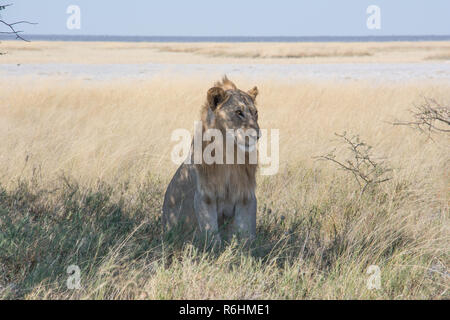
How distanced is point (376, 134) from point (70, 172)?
16.7 feet

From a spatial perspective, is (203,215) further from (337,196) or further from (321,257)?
(337,196)

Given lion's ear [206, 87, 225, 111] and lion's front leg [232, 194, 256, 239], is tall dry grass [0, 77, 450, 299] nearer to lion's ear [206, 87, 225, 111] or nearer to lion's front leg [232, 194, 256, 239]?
lion's front leg [232, 194, 256, 239]

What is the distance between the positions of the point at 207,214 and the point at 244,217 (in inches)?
11.5

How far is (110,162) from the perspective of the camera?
7.34 metres

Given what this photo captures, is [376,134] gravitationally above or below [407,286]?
above

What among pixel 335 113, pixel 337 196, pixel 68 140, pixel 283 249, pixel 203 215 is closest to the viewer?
pixel 203 215

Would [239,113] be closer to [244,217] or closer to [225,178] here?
[225,178]

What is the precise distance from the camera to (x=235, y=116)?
12.9 feet

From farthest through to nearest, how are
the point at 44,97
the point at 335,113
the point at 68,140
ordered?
the point at 44,97 → the point at 335,113 → the point at 68,140

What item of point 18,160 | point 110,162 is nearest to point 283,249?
point 110,162

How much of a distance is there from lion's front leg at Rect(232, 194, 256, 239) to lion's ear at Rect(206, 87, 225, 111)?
78 centimetres

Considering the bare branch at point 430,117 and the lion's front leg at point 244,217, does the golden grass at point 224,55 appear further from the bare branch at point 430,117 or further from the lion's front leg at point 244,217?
the lion's front leg at point 244,217

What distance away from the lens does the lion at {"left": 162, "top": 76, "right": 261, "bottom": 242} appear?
3969 millimetres

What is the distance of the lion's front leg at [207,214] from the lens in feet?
13.7
